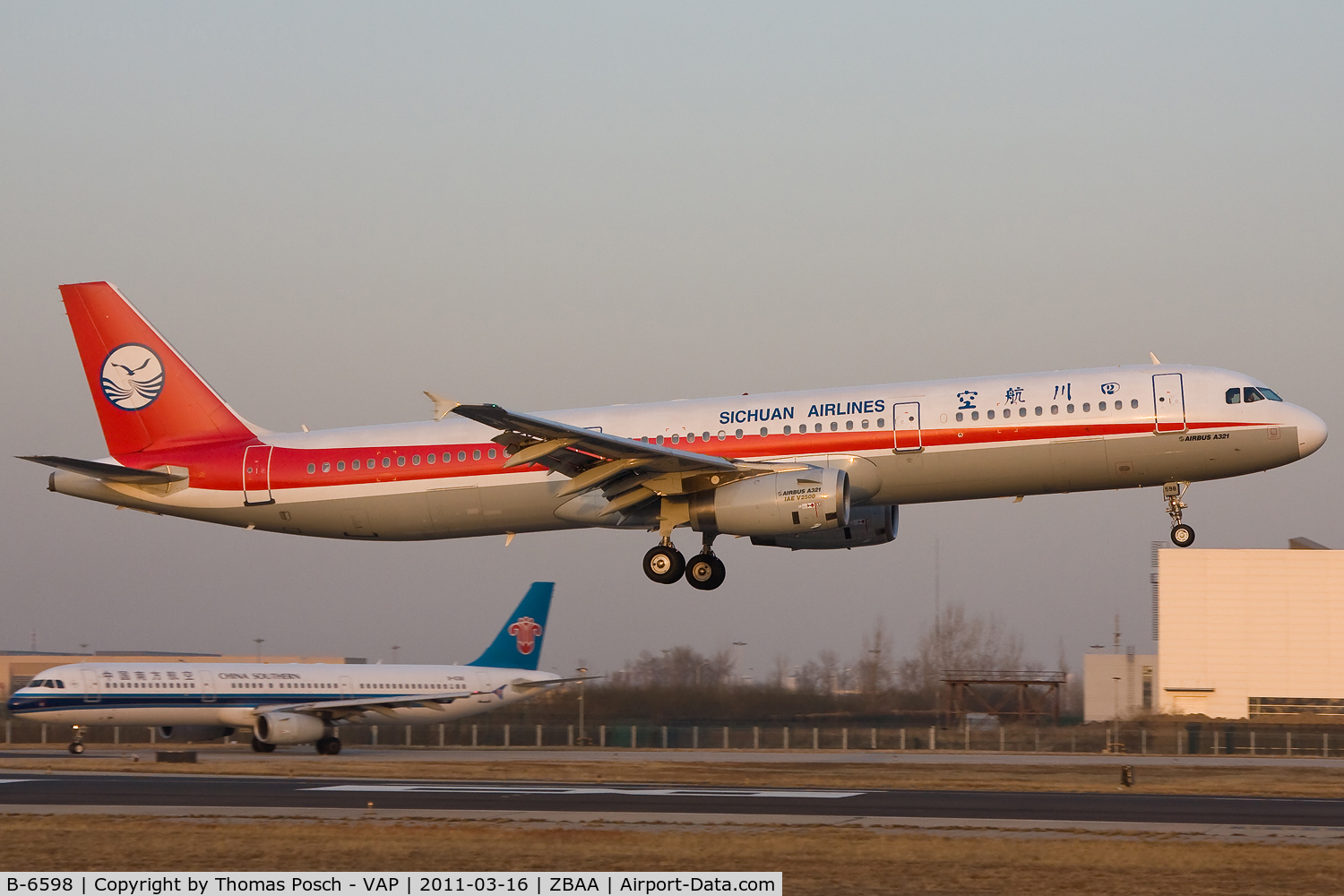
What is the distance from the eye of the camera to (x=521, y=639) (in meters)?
71.2

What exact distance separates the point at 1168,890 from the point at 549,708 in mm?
62894

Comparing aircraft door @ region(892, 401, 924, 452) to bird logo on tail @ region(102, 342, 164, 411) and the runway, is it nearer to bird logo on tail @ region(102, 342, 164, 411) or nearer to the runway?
the runway

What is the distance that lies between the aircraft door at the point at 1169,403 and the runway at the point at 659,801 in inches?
346

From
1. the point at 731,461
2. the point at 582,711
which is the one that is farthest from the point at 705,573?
the point at 582,711

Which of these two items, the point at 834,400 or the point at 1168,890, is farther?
the point at 834,400

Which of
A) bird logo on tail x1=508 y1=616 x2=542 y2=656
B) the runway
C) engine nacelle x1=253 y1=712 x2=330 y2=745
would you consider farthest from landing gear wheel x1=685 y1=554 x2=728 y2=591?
bird logo on tail x1=508 y1=616 x2=542 y2=656

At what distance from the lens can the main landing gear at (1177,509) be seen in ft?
111

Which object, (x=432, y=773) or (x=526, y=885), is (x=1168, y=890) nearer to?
(x=526, y=885)

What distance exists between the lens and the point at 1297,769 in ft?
172

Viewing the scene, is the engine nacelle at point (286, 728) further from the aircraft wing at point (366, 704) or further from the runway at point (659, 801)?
the runway at point (659, 801)

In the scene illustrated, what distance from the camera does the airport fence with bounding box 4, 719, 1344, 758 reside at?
66.3 meters

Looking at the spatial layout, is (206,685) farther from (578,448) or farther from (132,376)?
(578,448)

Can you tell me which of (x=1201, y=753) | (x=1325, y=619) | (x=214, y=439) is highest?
(x=214, y=439)

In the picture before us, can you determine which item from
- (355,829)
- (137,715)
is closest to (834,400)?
(355,829)
